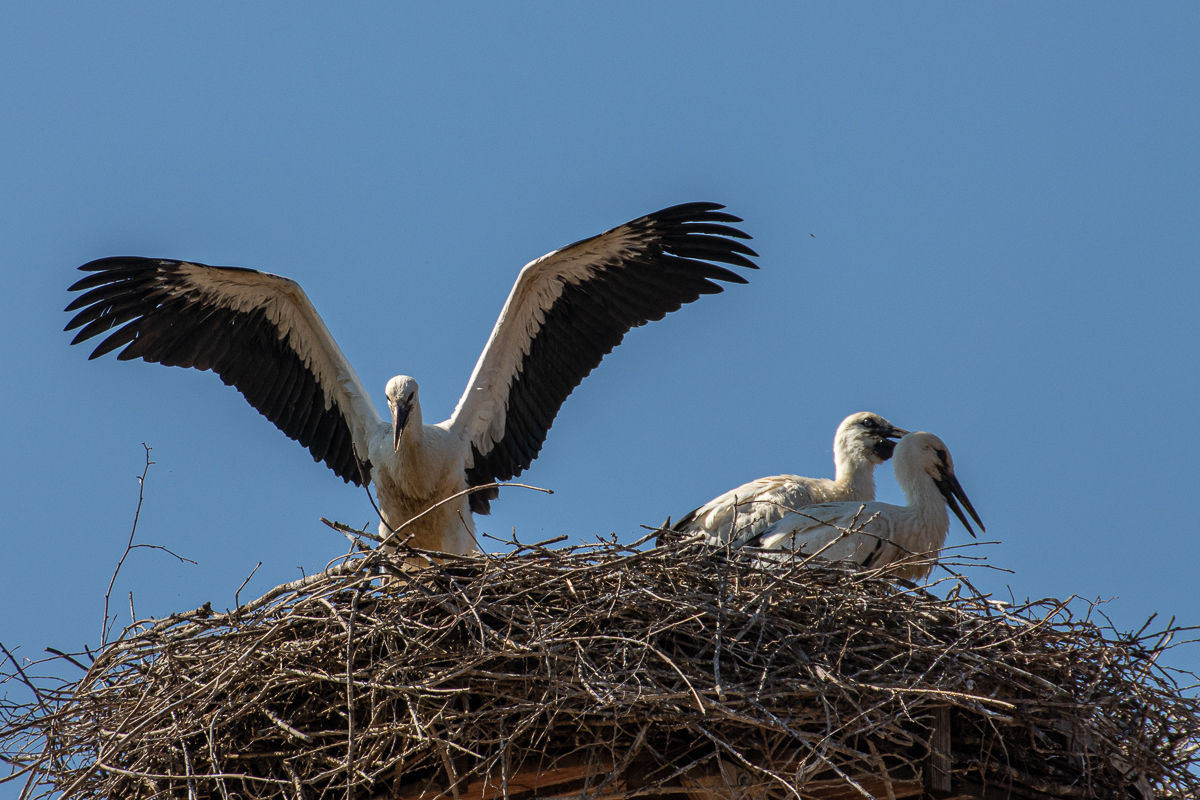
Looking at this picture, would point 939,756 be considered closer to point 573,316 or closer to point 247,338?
point 573,316

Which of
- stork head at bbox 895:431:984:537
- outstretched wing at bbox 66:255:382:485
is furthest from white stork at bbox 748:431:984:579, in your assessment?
outstretched wing at bbox 66:255:382:485

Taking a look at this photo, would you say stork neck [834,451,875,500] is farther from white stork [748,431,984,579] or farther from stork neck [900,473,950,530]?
stork neck [900,473,950,530]

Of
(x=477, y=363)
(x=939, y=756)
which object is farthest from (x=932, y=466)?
(x=939, y=756)

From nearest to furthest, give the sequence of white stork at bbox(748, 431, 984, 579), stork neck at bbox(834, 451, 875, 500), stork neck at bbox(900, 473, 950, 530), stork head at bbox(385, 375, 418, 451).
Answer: white stork at bbox(748, 431, 984, 579) → stork head at bbox(385, 375, 418, 451) → stork neck at bbox(900, 473, 950, 530) → stork neck at bbox(834, 451, 875, 500)

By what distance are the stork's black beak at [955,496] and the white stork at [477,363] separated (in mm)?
1371

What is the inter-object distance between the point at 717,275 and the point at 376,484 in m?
1.83

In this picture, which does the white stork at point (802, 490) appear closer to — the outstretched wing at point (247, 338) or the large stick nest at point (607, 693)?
the large stick nest at point (607, 693)

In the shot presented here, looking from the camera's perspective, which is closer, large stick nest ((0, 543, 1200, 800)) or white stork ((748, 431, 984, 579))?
large stick nest ((0, 543, 1200, 800))

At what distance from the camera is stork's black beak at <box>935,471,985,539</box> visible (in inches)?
245

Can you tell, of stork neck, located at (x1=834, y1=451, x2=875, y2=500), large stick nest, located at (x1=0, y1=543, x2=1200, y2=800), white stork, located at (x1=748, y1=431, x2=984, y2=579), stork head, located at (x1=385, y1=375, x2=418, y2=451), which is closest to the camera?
large stick nest, located at (x1=0, y1=543, x2=1200, y2=800)

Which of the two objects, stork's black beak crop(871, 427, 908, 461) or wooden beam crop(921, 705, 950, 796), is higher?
stork's black beak crop(871, 427, 908, 461)

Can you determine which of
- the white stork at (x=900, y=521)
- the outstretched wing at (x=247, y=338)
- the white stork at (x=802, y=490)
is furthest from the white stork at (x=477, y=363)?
the white stork at (x=900, y=521)

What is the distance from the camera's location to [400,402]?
568cm

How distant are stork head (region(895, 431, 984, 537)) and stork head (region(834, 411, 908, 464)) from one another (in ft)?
1.94
